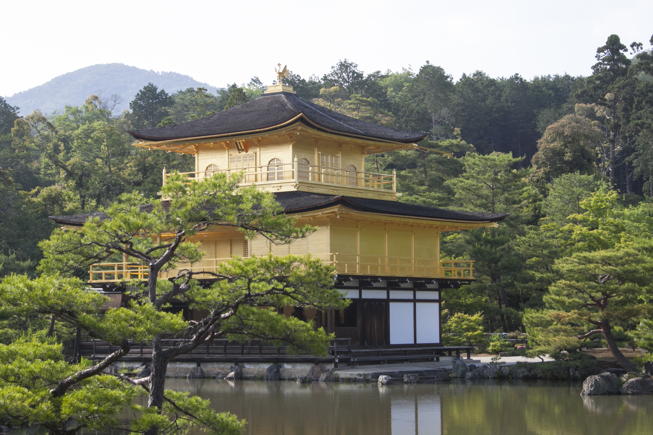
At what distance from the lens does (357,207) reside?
29359 mm

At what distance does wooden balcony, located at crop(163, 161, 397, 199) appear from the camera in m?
32.6

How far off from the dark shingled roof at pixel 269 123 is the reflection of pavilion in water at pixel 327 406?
30.6 ft

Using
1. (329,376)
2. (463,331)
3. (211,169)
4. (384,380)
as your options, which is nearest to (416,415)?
(384,380)

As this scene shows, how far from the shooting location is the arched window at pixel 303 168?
33.2 meters

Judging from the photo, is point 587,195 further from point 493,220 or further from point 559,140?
point 493,220

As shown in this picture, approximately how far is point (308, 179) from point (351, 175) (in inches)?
70.6

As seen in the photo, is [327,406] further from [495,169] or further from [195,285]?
[495,169]

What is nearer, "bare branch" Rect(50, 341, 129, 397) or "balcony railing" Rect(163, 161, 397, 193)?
"bare branch" Rect(50, 341, 129, 397)

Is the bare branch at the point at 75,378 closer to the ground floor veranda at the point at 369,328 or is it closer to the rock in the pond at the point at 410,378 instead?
the rock in the pond at the point at 410,378

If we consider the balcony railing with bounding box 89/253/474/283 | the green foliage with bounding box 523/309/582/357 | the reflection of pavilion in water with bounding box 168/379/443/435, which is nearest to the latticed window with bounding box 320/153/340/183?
the balcony railing with bounding box 89/253/474/283

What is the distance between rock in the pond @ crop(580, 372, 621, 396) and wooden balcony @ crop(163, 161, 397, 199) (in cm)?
1175

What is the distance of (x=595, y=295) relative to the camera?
27.6 metres

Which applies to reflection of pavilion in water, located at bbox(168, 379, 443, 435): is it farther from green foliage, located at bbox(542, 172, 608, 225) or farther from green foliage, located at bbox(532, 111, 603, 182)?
green foliage, located at bbox(532, 111, 603, 182)

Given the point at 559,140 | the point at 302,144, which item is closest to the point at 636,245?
the point at 302,144
